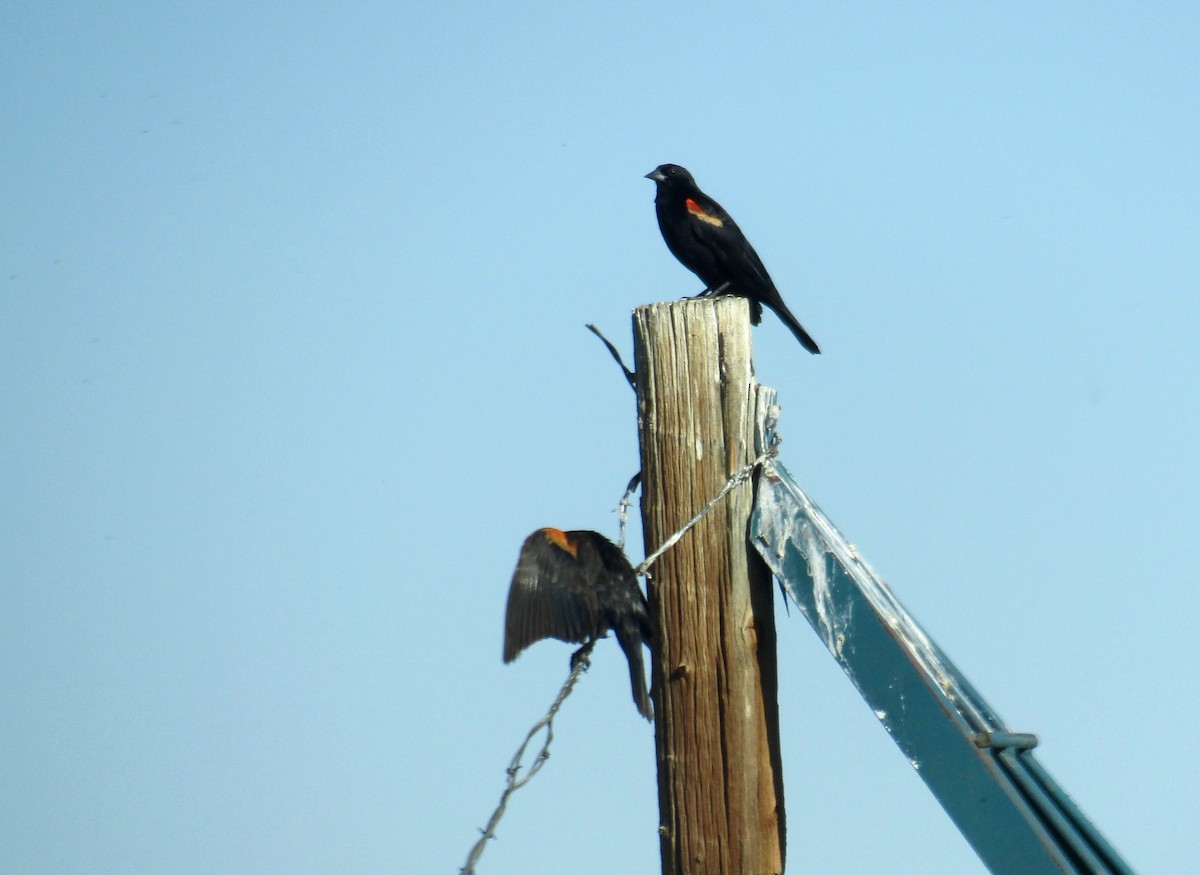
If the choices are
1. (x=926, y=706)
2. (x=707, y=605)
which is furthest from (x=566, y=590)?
(x=926, y=706)

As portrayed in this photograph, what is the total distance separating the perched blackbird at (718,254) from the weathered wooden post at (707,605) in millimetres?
5034

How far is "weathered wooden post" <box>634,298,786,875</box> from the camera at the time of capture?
311 centimetres

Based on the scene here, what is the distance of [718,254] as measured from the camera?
27.8 ft

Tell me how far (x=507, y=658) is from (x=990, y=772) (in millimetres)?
1581

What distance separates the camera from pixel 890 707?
2941 millimetres

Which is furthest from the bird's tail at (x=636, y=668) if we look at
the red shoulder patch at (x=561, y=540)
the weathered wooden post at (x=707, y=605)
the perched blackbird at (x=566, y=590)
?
the red shoulder patch at (x=561, y=540)

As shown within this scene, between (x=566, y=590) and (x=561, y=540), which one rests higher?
(x=561, y=540)

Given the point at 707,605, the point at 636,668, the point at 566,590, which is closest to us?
the point at 707,605

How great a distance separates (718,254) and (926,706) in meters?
5.86

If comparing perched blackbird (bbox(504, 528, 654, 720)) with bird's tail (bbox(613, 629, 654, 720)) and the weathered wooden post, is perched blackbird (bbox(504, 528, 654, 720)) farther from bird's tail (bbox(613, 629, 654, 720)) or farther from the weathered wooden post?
the weathered wooden post

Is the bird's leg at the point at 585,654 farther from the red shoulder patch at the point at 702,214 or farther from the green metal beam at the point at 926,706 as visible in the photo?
the red shoulder patch at the point at 702,214

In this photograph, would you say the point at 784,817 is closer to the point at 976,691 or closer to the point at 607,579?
the point at 976,691

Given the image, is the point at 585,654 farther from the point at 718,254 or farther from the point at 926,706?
the point at 718,254

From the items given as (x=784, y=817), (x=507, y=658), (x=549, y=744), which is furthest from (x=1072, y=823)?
(x=507, y=658)
